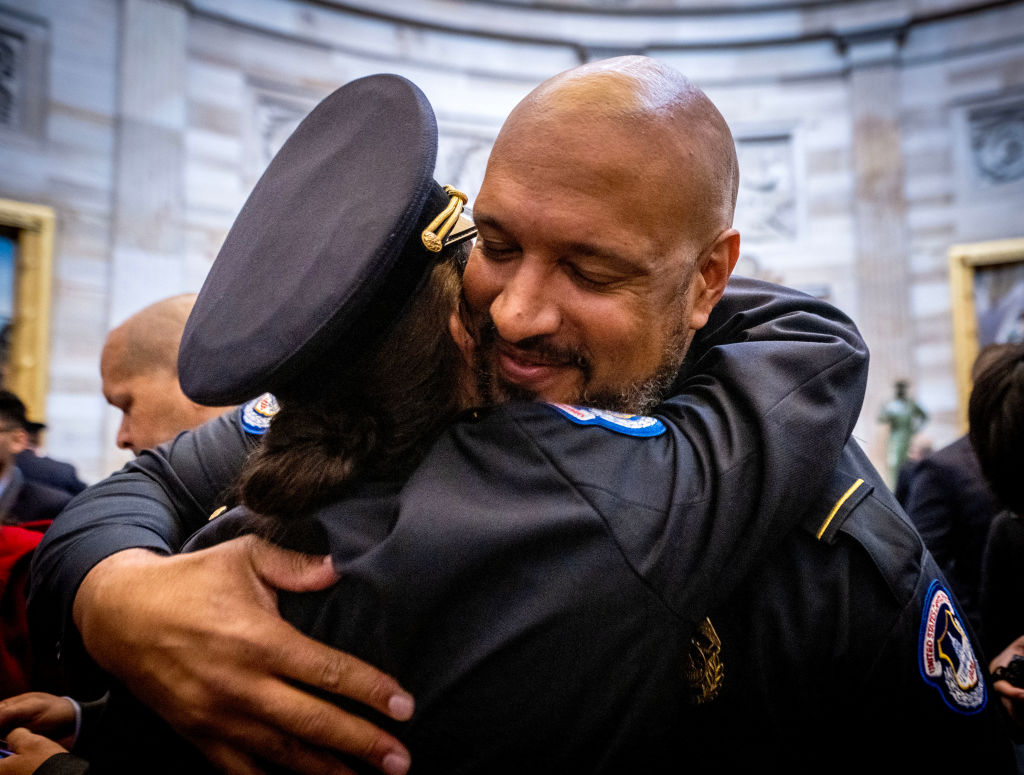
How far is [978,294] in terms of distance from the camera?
9773mm

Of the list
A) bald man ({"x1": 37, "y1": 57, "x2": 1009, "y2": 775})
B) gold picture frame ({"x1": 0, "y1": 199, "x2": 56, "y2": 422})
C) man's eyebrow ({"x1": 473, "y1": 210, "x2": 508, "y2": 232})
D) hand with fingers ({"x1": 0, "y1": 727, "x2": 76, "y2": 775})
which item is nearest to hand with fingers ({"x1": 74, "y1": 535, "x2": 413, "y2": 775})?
bald man ({"x1": 37, "y1": 57, "x2": 1009, "y2": 775})

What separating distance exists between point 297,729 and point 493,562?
0.35 metres

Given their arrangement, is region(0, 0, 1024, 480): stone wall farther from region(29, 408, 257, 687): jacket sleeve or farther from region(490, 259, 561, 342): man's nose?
region(490, 259, 561, 342): man's nose

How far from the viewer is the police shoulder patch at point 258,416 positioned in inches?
65.8

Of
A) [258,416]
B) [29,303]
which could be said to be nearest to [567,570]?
[258,416]

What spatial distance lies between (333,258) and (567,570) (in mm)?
528

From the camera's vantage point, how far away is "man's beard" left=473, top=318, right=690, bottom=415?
54.3 inches

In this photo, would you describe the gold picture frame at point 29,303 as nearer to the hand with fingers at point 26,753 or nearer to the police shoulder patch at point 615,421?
the hand with fingers at point 26,753

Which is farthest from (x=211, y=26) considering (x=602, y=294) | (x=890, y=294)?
(x=602, y=294)

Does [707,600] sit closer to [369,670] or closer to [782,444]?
[782,444]

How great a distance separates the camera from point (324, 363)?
118 cm

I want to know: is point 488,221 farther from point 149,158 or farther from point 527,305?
point 149,158

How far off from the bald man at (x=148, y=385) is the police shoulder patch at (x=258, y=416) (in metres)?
1.21

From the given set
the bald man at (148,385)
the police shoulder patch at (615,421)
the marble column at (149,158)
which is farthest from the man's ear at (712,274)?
the marble column at (149,158)
